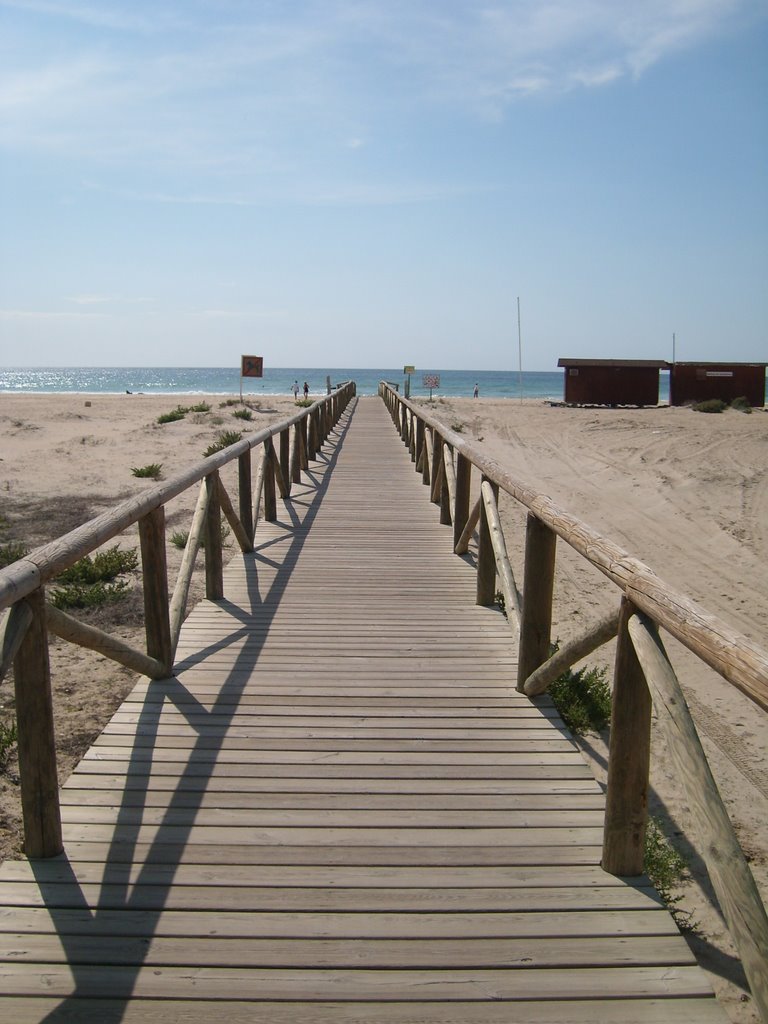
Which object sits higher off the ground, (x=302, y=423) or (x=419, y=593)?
(x=302, y=423)

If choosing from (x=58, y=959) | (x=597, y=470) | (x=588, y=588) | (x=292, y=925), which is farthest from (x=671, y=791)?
(x=597, y=470)

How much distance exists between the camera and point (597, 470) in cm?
1864

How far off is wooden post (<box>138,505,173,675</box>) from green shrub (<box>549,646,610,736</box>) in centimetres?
238

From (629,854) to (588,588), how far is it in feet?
22.3

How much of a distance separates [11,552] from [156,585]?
4340 millimetres

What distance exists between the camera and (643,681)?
8.70ft

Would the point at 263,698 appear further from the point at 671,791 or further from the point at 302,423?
the point at 302,423

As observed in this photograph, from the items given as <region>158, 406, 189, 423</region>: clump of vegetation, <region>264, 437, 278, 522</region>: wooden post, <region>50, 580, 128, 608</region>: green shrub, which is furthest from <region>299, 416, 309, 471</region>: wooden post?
<region>158, 406, 189, 423</region>: clump of vegetation

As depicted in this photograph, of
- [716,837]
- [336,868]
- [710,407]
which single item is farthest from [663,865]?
[710,407]

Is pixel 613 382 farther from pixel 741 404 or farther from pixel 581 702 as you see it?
pixel 581 702

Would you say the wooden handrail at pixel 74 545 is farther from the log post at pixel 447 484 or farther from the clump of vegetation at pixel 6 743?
the log post at pixel 447 484

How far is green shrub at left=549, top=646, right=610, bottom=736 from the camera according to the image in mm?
5250

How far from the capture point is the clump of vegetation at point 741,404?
33969mm

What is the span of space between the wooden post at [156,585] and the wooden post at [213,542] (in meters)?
1.21
